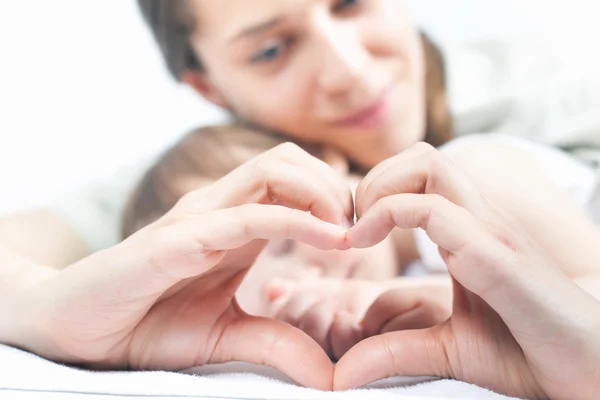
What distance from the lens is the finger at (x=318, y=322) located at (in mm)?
508

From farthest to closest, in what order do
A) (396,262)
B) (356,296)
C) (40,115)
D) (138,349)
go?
(40,115) → (396,262) → (356,296) → (138,349)

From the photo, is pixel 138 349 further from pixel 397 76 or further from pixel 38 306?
pixel 397 76

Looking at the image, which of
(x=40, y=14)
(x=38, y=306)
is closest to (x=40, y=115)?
(x=40, y=14)

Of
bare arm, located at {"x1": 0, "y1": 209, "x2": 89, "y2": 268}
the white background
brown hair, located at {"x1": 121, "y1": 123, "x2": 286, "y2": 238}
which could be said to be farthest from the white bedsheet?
the white background

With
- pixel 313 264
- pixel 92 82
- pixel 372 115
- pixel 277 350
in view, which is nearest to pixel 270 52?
pixel 372 115

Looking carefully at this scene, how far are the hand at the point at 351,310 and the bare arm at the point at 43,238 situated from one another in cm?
32

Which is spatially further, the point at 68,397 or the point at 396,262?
the point at 396,262

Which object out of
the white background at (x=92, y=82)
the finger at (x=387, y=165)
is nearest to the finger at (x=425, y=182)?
the finger at (x=387, y=165)

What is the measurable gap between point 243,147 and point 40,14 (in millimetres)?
648

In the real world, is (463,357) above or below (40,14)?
below

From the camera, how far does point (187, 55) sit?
108 cm

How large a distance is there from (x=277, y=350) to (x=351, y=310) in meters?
0.11

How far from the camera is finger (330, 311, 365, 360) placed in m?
0.49

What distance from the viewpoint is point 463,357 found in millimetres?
423
